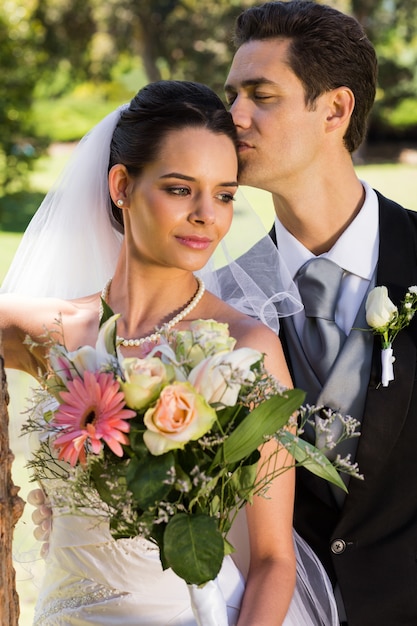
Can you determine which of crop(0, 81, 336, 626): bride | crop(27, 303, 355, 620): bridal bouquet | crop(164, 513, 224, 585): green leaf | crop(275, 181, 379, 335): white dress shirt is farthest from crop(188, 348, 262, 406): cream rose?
crop(275, 181, 379, 335): white dress shirt

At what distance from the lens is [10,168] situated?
52.9 ft

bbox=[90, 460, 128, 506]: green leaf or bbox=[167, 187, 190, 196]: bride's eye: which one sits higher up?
bbox=[167, 187, 190, 196]: bride's eye

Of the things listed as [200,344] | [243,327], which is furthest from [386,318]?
[200,344]

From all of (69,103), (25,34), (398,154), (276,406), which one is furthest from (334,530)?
(69,103)

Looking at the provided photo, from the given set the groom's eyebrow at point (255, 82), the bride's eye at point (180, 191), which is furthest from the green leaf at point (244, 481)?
the groom's eyebrow at point (255, 82)

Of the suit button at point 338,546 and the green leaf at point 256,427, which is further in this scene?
the suit button at point 338,546

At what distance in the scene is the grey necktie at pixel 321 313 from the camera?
11.0 ft

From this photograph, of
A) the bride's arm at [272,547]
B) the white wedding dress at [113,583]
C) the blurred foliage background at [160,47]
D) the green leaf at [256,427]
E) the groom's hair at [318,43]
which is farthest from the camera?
the blurred foliage background at [160,47]

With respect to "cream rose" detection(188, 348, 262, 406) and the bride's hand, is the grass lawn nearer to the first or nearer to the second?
the bride's hand

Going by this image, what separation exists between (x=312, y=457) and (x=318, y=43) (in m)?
1.99

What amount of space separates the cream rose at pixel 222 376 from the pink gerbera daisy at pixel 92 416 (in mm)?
165

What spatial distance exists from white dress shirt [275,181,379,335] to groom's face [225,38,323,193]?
0.94ft

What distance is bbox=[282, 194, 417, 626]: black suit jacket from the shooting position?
3.23m

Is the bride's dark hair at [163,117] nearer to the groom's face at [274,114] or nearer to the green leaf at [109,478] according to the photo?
the groom's face at [274,114]
